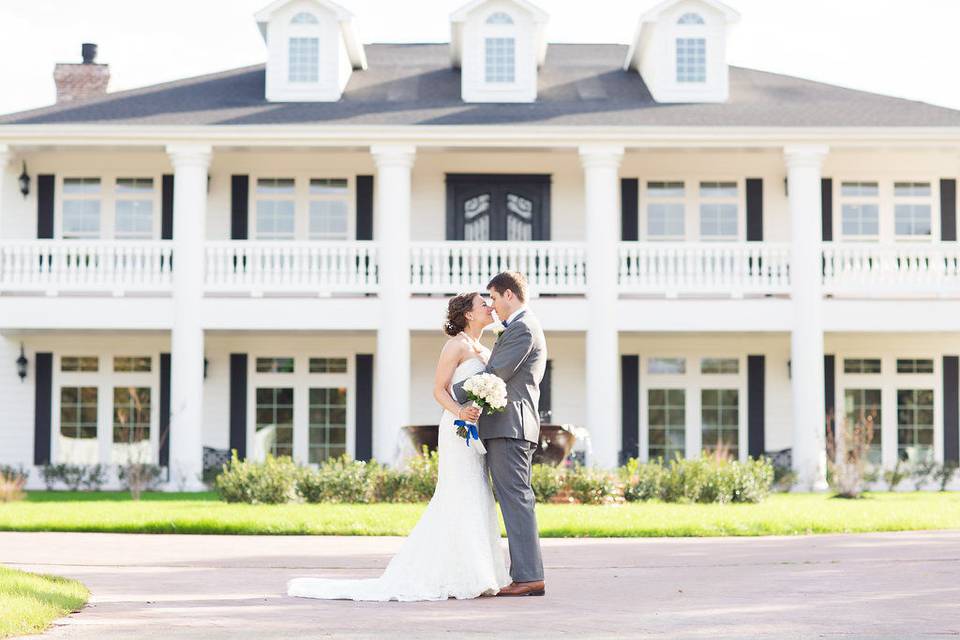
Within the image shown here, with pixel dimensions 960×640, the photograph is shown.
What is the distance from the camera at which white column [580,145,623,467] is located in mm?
22172

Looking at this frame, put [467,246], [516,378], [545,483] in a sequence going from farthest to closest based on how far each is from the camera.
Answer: [467,246]
[545,483]
[516,378]

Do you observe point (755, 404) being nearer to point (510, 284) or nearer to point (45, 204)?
point (45, 204)

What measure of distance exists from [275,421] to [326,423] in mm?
929

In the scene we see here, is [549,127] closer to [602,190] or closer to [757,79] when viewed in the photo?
[602,190]

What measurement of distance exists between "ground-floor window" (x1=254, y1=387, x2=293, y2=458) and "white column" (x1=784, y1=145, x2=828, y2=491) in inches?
352

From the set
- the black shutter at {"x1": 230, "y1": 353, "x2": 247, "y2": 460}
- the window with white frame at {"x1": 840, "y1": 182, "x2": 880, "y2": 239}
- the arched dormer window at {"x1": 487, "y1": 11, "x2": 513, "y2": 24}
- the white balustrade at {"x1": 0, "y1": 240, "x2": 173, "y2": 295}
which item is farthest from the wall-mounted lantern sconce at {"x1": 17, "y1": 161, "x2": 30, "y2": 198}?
the window with white frame at {"x1": 840, "y1": 182, "x2": 880, "y2": 239}

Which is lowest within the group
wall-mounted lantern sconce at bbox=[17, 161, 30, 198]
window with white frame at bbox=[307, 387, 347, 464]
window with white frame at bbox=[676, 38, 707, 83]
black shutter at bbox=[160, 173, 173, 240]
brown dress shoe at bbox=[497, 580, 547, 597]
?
brown dress shoe at bbox=[497, 580, 547, 597]

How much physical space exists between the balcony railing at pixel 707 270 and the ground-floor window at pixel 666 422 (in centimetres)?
244

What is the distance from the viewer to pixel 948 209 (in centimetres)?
2462

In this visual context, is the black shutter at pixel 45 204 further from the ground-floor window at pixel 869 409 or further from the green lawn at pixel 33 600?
the green lawn at pixel 33 600

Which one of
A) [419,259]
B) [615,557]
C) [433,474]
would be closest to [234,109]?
[419,259]

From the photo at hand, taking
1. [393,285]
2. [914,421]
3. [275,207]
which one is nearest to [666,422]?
[914,421]

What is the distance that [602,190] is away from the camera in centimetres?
2228

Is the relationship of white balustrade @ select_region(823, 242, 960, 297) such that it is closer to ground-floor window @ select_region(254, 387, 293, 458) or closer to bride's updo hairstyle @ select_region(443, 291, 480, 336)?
ground-floor window @ select_region(254, 387, 293, 458)
